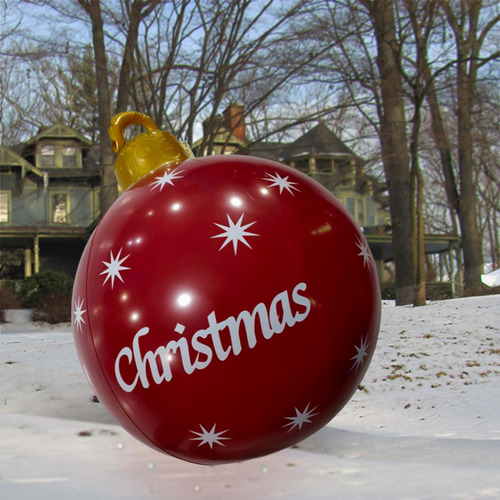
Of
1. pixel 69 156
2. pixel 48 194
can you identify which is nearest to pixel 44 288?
pixel 48 194

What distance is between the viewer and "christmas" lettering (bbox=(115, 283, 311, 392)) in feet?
9.73

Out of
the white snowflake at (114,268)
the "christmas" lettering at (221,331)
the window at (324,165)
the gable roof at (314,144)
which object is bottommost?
the "christmas" lettering at (221,331)

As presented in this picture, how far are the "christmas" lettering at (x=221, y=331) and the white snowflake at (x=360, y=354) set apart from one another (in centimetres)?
48

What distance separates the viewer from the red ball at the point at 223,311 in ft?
9.78

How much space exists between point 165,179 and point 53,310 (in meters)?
14.2

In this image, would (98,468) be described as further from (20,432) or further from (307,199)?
(307,199)

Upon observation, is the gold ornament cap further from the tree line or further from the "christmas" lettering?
the tree line

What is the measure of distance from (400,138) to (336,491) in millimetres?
11173

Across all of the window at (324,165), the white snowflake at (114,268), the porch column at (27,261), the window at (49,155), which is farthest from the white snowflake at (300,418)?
the window at (49,155)

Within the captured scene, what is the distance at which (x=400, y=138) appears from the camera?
539 inches

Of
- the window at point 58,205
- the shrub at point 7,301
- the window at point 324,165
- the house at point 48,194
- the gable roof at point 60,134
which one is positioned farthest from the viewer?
the window at point 324,165

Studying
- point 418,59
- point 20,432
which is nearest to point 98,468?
point 20,432

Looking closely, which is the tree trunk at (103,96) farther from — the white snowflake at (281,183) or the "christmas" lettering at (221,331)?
the "christmas" lettering at (221,331)

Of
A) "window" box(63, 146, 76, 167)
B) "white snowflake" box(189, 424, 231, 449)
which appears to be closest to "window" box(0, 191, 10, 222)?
"window" box(63, 146, 76, 167)
